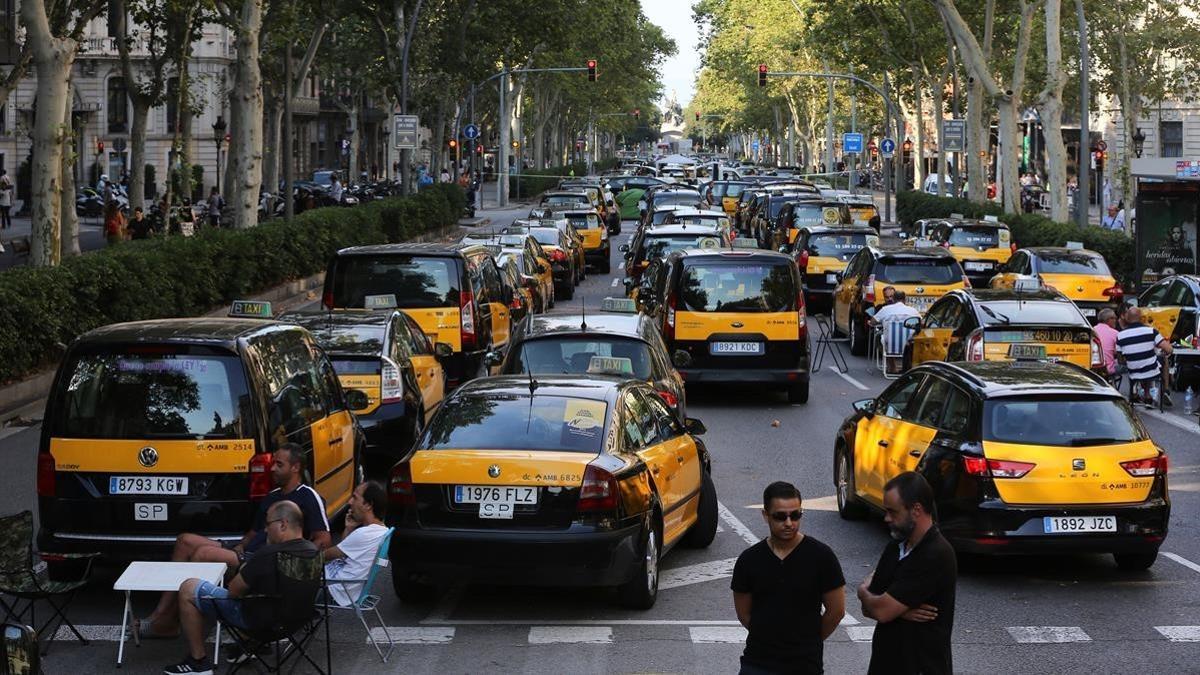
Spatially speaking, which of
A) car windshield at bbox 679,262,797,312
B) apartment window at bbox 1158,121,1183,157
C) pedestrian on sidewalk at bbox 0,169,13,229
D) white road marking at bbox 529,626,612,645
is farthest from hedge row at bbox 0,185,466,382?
apartment window at bbox 1158,121,1183,157

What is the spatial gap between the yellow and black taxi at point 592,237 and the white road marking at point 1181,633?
34.8m

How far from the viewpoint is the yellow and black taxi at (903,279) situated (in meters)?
26.6

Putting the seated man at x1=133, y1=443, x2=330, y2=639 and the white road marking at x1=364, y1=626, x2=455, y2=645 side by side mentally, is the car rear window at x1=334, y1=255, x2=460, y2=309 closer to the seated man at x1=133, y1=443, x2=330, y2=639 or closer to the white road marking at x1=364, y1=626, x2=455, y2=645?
the seated man at x1=133, y1=443, x2=330, y2=639

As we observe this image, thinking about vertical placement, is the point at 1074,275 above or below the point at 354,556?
above

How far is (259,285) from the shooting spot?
3288cm

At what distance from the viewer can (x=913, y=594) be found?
6.62 meters

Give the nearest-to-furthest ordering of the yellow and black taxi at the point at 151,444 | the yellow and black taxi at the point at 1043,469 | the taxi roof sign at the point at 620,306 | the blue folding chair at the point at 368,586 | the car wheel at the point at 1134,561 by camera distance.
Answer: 1. the blue folding chair at the point at 368,586
2. the yellow and black taxi at the point at 151,444
3. the yellow and black taxi at the point at 1043,469
4. the car wheel at the point at 1134,561
5. the taxi roof sign at the point at 620,306

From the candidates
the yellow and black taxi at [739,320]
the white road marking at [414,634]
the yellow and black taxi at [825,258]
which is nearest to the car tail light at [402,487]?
the white road marking at [414,634]

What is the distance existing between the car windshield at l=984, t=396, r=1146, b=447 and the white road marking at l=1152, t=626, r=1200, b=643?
1493mm

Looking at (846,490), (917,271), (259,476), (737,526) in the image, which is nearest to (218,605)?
(259,476)

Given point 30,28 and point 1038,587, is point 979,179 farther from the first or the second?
point 1038,587

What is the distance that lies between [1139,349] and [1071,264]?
8.38 m

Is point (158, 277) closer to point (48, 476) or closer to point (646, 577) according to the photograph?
point (48, 476)

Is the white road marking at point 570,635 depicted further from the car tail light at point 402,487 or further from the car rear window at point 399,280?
the car rear window at point 399,280
